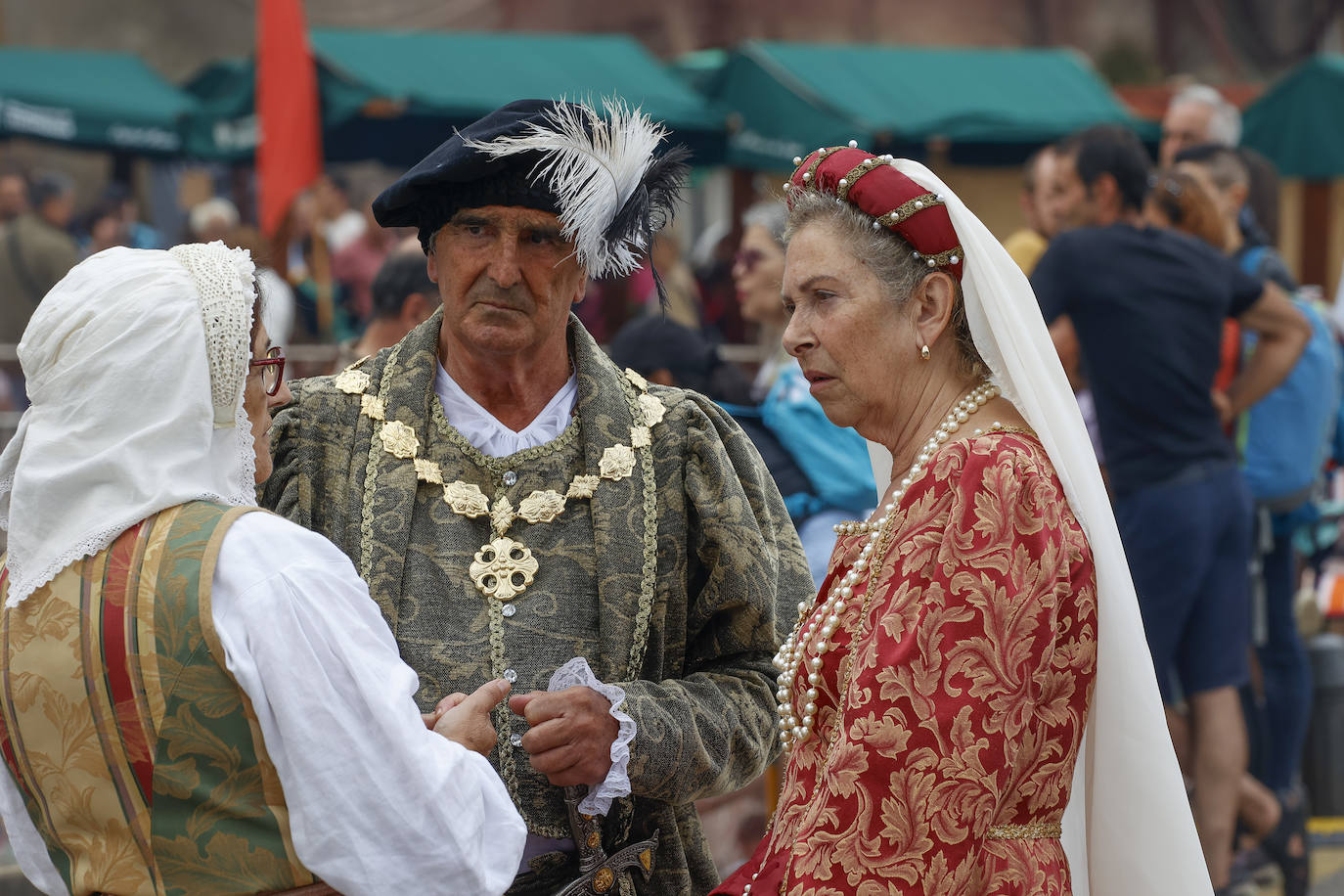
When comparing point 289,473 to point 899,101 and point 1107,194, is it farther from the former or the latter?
point 899,101

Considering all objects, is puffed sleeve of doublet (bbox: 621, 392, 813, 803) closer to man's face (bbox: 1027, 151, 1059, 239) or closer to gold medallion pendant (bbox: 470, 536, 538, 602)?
gold medallion pendant (bbox: 470, 536, 538, 602)

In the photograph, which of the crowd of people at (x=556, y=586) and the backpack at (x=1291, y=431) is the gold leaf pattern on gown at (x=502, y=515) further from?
the backpack at (x=1291, y=431)

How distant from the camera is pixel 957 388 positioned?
219 cm

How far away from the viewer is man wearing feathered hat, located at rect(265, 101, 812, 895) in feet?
8.41

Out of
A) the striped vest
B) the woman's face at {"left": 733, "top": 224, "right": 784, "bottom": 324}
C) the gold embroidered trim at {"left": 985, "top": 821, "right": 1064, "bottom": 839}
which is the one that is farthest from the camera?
the woman's face at {"left": 733, "top": 224, "right": 784, "bottom": 324}

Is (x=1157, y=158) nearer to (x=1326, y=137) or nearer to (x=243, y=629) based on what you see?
(x=1326, y=137)

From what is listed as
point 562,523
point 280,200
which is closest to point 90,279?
point 562,523

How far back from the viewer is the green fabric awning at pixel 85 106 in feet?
36.8

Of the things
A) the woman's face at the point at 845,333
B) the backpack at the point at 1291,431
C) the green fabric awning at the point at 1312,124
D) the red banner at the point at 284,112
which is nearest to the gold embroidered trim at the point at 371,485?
the woman's face at the point at 845,333

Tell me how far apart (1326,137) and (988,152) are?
2308 mm

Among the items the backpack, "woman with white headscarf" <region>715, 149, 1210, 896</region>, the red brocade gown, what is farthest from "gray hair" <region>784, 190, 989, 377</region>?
the backpack

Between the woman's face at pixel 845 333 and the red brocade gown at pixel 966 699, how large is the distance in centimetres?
20

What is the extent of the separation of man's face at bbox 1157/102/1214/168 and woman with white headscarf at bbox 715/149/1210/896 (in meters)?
4.71

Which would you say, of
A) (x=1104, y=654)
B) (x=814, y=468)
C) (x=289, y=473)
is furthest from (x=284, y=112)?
(x=1104, y=654)
